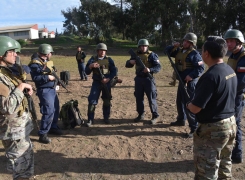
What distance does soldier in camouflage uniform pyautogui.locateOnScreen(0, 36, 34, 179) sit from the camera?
9.45 feet

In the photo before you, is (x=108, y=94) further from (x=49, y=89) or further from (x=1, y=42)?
(x=1, y=42)

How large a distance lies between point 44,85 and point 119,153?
2.16m

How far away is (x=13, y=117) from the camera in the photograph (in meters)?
3.20

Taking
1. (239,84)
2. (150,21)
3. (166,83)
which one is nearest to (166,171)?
(239,84)

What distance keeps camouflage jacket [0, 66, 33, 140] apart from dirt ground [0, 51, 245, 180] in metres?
1.18

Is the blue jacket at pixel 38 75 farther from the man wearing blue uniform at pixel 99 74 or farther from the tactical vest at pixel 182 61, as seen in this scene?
the tactical vest at pixel 182 61

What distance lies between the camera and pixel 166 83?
37.6ft

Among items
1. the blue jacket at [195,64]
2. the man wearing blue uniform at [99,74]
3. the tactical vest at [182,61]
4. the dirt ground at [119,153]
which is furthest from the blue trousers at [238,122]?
the man wearing blue uniform at [99,74]

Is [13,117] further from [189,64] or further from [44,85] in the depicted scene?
[189,64]

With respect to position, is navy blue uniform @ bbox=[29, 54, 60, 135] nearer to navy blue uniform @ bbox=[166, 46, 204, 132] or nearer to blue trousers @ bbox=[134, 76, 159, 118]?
blue trousers @ bbox=[134, 76, 159, 118]

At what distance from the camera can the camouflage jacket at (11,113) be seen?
284 centimetres

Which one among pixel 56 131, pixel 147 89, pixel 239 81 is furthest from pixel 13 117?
pixel 147 89

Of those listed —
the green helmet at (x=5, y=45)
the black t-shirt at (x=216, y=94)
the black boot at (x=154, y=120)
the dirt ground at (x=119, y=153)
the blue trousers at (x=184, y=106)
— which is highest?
the green helmet at (x=5, y=45)

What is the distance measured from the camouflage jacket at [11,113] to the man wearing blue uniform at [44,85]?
1687 mm
